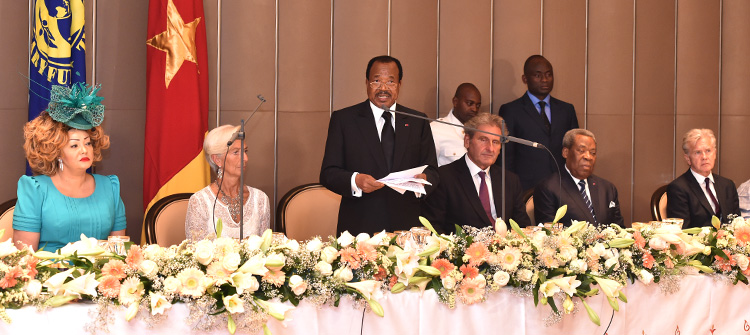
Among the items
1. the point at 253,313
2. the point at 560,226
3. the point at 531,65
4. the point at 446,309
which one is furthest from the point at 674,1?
the point at 253,313

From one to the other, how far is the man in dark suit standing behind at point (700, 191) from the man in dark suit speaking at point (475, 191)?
107cm

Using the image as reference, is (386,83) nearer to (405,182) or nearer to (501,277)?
(405,182)

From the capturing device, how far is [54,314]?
2.23m

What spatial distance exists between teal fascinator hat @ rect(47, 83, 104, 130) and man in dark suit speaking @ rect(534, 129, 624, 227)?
2.39 meters

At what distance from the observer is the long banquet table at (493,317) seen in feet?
7.38

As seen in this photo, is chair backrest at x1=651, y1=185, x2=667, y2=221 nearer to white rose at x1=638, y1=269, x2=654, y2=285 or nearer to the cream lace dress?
white rose at x1=638, y1=269, x2=654, y2=285

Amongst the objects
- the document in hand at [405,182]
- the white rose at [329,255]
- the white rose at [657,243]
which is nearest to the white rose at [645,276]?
the white rose at [657,243]

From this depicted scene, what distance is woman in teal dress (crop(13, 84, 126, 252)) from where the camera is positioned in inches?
138

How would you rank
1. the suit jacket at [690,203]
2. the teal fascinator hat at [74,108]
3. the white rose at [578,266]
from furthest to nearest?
1. the suit jacket at [690,203]
2. the teal fascinator hat at [74,108]
3. the white rose at [578,266]

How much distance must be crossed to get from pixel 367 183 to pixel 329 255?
1.08 meters

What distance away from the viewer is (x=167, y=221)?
3.96 metres

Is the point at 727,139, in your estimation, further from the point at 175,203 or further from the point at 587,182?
the point at 175,203

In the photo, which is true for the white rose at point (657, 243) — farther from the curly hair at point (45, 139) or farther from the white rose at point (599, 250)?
the curly hair at point (45, 139)

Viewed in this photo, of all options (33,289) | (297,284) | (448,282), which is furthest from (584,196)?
(33,289)
